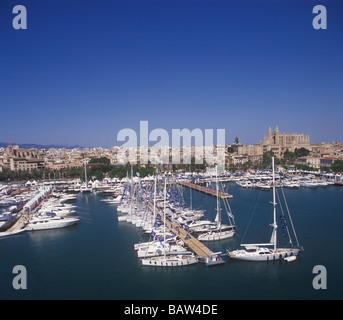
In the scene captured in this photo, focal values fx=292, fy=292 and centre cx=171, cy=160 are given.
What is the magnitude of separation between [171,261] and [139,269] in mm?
1152

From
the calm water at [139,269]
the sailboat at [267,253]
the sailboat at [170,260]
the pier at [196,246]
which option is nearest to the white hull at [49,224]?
the calm water at [139,269]

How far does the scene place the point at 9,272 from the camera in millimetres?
10172

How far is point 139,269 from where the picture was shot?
403 inches

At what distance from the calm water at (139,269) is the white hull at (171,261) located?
0.18 meters

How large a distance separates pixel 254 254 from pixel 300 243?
2.91 meters

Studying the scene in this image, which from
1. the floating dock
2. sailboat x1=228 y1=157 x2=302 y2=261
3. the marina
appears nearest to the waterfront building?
the marina

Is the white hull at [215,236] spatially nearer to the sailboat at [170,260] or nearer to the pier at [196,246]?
the pier at [196,246]

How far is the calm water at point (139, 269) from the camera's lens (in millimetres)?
8742

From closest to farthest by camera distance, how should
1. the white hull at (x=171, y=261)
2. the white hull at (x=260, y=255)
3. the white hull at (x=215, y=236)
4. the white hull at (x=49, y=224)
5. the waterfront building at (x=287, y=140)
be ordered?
the white hull at (x=171, y=261)
the white hull at (x=260, y=255)
the white hull at (x=215, y=236)
the white hull at (x=49, y=224)
the waterfront building at (x=287, y=140)

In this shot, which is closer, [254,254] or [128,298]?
[128,298]

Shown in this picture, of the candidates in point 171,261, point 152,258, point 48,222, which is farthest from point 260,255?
point 48,222

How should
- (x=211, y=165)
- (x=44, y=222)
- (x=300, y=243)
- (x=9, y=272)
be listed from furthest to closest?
(x=211, y=165), (x=44, y=222), (x=300, y=243), (x=9, y=272)
